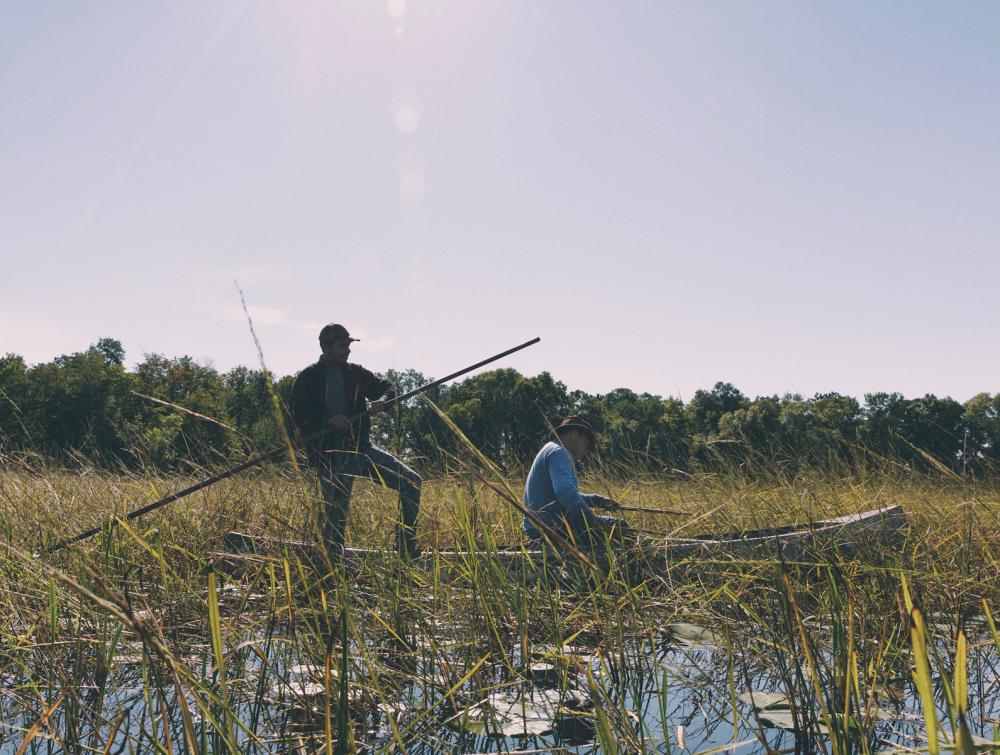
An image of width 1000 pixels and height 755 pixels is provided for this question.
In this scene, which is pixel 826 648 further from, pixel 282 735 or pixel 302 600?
pixel 302 600

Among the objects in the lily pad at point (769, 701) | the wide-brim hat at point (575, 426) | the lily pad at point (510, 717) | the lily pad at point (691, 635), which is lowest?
the lily pad at point (691, 635)

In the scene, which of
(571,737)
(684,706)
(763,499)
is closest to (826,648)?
(684,706)

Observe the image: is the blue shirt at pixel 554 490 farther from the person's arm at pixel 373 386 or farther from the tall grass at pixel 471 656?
the person's arm at pixel 373 386

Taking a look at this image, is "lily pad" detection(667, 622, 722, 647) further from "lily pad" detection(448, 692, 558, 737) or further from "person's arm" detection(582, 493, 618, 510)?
"person's arm" detection(582, 493, 618, 510)

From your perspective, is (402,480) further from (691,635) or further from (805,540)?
(805,540)

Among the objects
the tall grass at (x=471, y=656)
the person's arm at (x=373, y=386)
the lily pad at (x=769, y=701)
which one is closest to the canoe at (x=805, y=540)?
the tall grass at (x=471, y=656)

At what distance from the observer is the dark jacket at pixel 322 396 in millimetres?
5637

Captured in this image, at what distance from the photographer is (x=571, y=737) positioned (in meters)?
2.23

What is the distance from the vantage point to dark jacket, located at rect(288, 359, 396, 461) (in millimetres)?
5637

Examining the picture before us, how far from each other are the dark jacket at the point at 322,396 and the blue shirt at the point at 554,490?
5.17ft

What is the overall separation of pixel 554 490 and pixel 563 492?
73 mm

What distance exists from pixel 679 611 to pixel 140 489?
4016 mm

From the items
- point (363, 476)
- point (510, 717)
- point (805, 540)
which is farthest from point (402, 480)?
point (510, 717)

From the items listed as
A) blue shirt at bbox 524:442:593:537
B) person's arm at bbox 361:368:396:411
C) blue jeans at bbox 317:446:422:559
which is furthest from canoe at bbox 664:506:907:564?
person's arm at bbox 361:368:396:411
